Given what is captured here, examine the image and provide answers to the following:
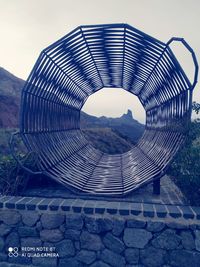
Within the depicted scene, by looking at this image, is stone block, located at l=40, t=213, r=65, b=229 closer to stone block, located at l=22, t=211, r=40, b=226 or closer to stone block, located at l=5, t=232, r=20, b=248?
stone block, located at l=22, t=211, r=40, b=226

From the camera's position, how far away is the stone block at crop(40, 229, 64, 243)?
4.76 metres

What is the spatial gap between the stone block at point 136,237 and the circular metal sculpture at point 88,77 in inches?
39.4

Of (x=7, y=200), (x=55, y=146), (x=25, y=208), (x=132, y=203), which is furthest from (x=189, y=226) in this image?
(x=55, y=146)

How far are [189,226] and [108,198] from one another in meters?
1.58

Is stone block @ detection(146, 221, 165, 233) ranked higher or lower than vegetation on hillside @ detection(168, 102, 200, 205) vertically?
lower

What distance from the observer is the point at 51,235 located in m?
4.78

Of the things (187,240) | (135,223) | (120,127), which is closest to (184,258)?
(187,240)

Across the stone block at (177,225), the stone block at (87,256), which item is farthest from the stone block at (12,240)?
the stone block at (177,225)

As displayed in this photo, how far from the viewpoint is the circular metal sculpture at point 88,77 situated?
535 centimetres

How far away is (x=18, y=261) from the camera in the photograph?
4.86 metres

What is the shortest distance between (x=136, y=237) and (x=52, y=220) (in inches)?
56.8

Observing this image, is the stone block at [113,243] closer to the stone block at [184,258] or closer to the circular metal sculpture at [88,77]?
the stone block at [184,258]

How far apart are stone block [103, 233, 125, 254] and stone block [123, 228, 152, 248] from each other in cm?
10

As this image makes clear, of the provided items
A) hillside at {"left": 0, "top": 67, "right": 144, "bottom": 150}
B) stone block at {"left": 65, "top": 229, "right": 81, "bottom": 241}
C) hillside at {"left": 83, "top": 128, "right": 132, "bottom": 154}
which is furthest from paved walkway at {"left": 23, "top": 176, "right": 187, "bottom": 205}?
hillside at {"left": 0, "top": 67, "right": 144, "bottom": 150}
